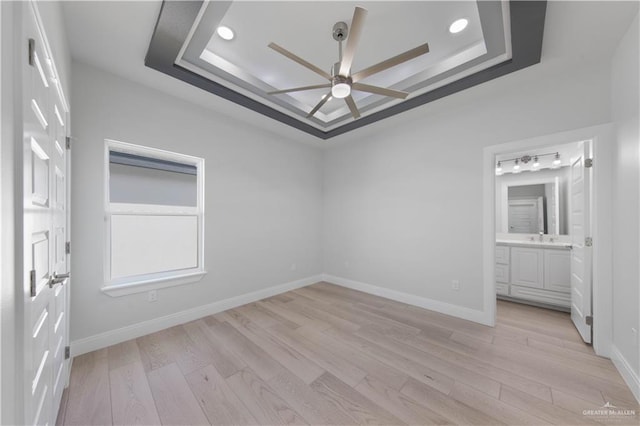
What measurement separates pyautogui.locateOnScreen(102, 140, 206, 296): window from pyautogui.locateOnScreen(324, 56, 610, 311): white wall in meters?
2.51

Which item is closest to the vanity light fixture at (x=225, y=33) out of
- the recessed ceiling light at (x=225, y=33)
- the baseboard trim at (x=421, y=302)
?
the recessed ceiling light at (x=225, y=33)

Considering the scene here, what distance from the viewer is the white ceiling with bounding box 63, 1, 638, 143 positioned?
1.67 m

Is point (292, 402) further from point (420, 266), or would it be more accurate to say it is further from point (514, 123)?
point (514, 123)

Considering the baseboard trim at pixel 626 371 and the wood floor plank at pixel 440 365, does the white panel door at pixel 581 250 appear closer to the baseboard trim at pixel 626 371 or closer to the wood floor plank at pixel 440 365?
the baseboard trim at pixel 626 371

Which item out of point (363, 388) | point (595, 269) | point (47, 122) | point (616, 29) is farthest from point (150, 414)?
point (616, 29)

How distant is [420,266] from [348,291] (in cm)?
132

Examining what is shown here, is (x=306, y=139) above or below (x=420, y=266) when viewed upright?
above

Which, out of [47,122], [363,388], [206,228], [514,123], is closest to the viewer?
[47,122]

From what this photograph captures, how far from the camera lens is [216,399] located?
168 cm

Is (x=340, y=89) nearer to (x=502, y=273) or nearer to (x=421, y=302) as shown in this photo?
(x=421, y=302)

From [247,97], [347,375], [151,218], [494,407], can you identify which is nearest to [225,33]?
[247,97]

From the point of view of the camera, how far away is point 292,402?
1.66 metres

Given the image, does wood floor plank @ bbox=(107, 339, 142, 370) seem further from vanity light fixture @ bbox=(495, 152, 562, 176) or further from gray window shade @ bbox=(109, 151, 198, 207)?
vanity light fixture @ bbox=(495, 152, 562, 176)

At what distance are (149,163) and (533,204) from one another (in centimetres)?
575
